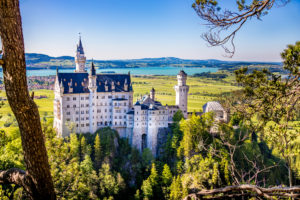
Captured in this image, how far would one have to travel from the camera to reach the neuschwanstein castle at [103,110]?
46.5m

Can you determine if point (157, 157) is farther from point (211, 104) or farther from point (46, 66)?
point (46, 66)

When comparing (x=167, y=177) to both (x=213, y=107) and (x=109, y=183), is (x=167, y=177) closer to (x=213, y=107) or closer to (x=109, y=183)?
(x=109, y=183)

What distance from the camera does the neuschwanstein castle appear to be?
46500 mm

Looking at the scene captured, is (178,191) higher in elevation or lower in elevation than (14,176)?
lower

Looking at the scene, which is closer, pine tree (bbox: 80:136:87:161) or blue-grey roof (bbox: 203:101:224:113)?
pine tree (bbox: 80:136:87:161)

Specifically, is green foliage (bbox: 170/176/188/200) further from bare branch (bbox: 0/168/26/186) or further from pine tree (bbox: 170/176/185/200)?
bare branch (bbox: 0/168/26/186)

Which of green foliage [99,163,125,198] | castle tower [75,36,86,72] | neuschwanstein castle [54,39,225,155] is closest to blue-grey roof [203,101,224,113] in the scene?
neuschwanstein castle [54,39,225,155]

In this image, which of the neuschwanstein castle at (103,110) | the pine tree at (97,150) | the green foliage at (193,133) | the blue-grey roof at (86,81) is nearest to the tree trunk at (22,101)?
the green foliage at (193,133)

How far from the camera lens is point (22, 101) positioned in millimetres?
6008

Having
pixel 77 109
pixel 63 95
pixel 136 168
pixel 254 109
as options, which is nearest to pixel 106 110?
pixel 77 109

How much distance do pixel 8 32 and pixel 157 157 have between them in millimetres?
45815

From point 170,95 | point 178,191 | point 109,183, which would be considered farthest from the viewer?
point 170,95

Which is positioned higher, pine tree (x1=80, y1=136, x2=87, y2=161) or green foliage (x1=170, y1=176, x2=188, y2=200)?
pine tree (x1=80, y1=136, x2=87, y2=161)

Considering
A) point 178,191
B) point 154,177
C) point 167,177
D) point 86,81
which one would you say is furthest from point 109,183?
point 86,81
